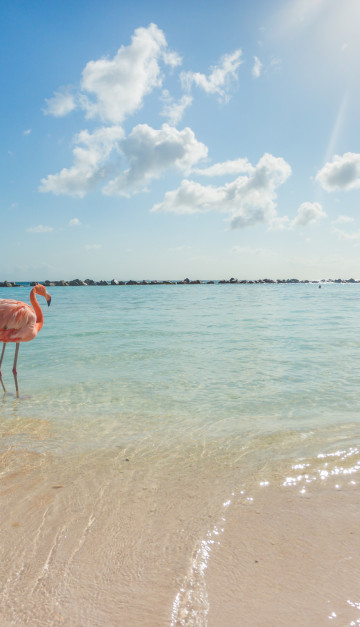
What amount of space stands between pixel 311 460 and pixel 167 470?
1613mm

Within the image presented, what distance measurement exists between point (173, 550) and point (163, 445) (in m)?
2.12

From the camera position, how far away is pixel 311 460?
4258mm

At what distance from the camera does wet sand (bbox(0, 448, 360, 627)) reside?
2236 millimetres

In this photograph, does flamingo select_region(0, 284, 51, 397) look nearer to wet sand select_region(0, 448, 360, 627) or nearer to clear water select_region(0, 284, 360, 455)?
clear water select_region(0, 284, 360, 455)

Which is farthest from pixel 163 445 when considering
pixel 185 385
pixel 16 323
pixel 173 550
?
pixel 16 323

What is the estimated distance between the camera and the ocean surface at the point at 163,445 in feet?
8.51

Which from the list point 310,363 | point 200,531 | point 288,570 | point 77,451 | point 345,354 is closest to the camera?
point 288,570

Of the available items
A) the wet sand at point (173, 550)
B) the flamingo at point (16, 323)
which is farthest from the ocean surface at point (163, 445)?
the flamingo at point (16, 323)

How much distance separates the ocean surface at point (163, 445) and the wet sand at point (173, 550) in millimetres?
16

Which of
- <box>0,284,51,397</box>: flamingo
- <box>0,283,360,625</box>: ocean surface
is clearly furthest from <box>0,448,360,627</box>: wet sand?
<box>0,284,51,397</box>: flamingo

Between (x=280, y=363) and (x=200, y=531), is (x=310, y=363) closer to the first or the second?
(x=280, y=363)

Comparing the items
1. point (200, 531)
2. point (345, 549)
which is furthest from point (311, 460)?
point (200, 531)

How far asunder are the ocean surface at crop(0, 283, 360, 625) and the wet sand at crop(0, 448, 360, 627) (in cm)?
2

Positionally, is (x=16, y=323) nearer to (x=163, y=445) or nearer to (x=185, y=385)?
(x=185, y=385)
